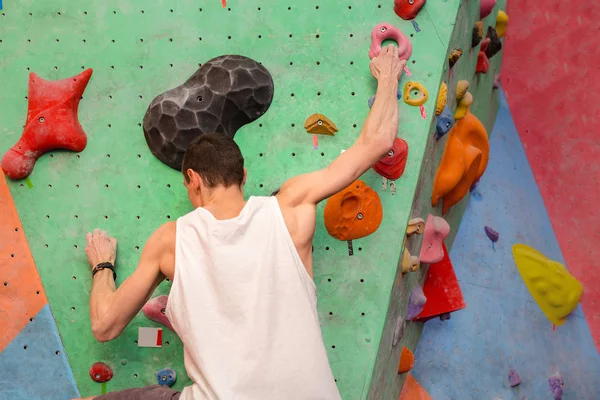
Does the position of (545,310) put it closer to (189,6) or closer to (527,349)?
(527,349)

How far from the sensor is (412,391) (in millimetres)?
3658

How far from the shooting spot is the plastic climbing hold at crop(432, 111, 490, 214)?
3506 millimetres

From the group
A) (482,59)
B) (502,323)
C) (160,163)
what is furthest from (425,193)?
(160,163)

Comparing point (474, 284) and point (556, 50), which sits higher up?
point (556, 50)

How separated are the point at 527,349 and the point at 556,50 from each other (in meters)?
1.56

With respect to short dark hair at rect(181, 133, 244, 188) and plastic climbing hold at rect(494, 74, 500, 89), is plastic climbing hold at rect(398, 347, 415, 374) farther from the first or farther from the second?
plastic climbing hold at rect(494, 74, 500, 89)

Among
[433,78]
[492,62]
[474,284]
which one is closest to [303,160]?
[433,78]

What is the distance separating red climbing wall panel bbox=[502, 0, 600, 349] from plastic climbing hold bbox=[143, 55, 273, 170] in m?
1.77

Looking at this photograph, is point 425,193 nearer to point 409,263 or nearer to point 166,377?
point 409,263

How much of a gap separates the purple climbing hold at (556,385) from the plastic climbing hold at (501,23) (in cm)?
168

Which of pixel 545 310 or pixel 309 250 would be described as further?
pixel 545 310

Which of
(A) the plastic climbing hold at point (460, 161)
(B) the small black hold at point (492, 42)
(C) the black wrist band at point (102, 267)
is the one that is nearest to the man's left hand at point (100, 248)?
(C) the black wrist band at point (102, 267)

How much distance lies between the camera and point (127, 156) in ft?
11.0

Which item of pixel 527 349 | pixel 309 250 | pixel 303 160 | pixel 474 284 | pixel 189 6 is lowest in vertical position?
pixel 527 349
